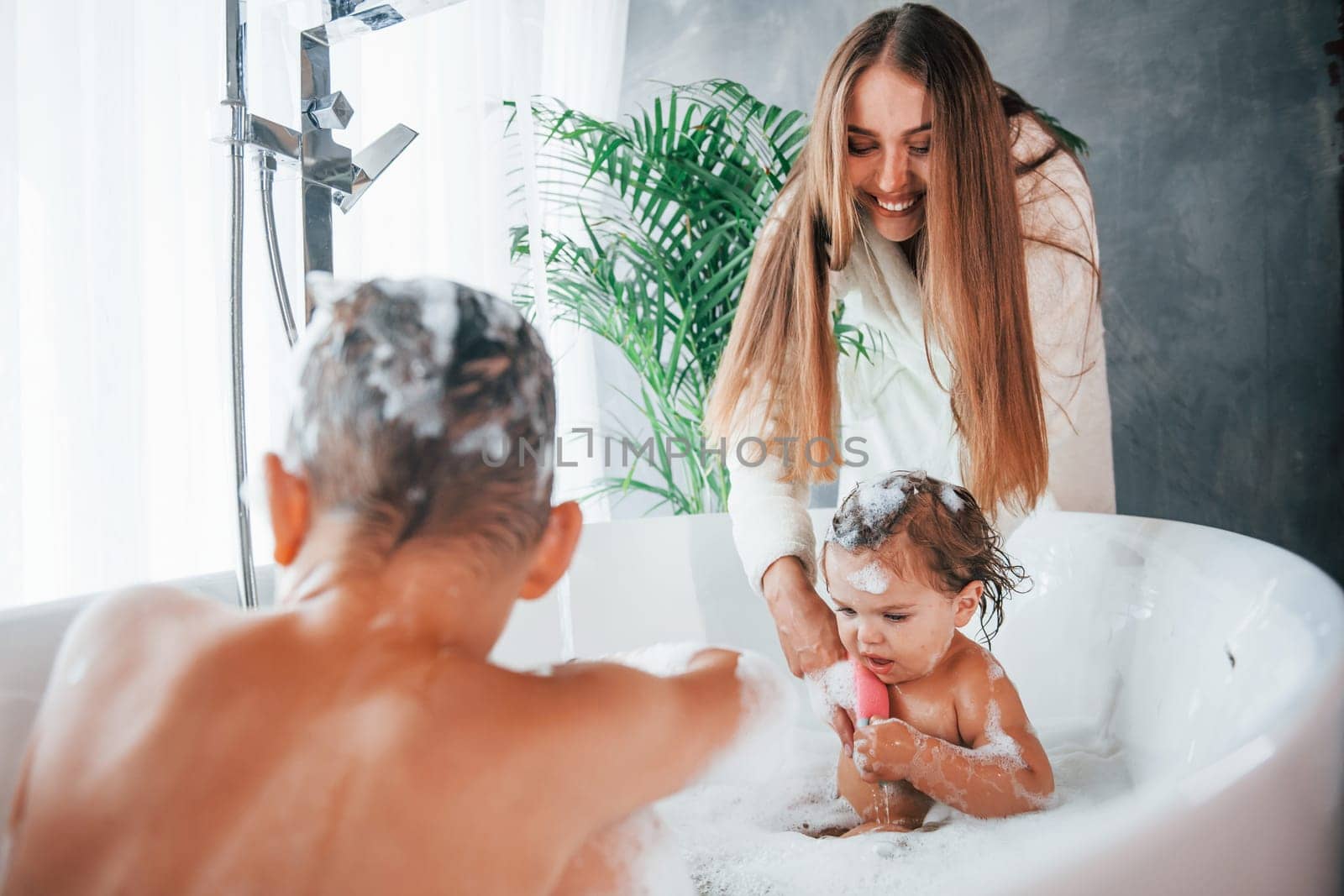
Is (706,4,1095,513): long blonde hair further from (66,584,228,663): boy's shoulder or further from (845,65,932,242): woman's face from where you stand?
(66,584,228,663): boy's shoulder

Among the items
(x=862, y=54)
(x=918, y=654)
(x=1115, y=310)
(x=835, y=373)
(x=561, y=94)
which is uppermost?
(x=561, y=94)

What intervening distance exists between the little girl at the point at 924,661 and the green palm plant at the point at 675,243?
0.60 meters

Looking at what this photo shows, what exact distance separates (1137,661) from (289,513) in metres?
1.00

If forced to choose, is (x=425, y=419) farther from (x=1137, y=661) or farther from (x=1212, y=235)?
(x=1212, y=235)

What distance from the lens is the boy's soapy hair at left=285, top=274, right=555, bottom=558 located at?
524 mm

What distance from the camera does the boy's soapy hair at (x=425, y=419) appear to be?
52 centimetres

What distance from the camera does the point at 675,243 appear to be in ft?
5.61

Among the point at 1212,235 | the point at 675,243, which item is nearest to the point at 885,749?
the point at 675,243

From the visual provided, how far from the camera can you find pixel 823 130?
1.15 meters

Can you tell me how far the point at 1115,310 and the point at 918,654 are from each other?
100 centimetres

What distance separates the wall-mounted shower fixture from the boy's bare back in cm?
41

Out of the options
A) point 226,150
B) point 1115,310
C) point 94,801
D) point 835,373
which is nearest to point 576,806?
point 94,801

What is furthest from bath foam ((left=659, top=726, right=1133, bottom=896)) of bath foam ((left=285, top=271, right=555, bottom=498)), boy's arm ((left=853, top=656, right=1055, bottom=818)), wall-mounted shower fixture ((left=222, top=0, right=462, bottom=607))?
wall-mounted shower fixture ((left=222, top=0, right=462, bottom=607))

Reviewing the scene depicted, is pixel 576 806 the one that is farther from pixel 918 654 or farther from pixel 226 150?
pixel 226 150
